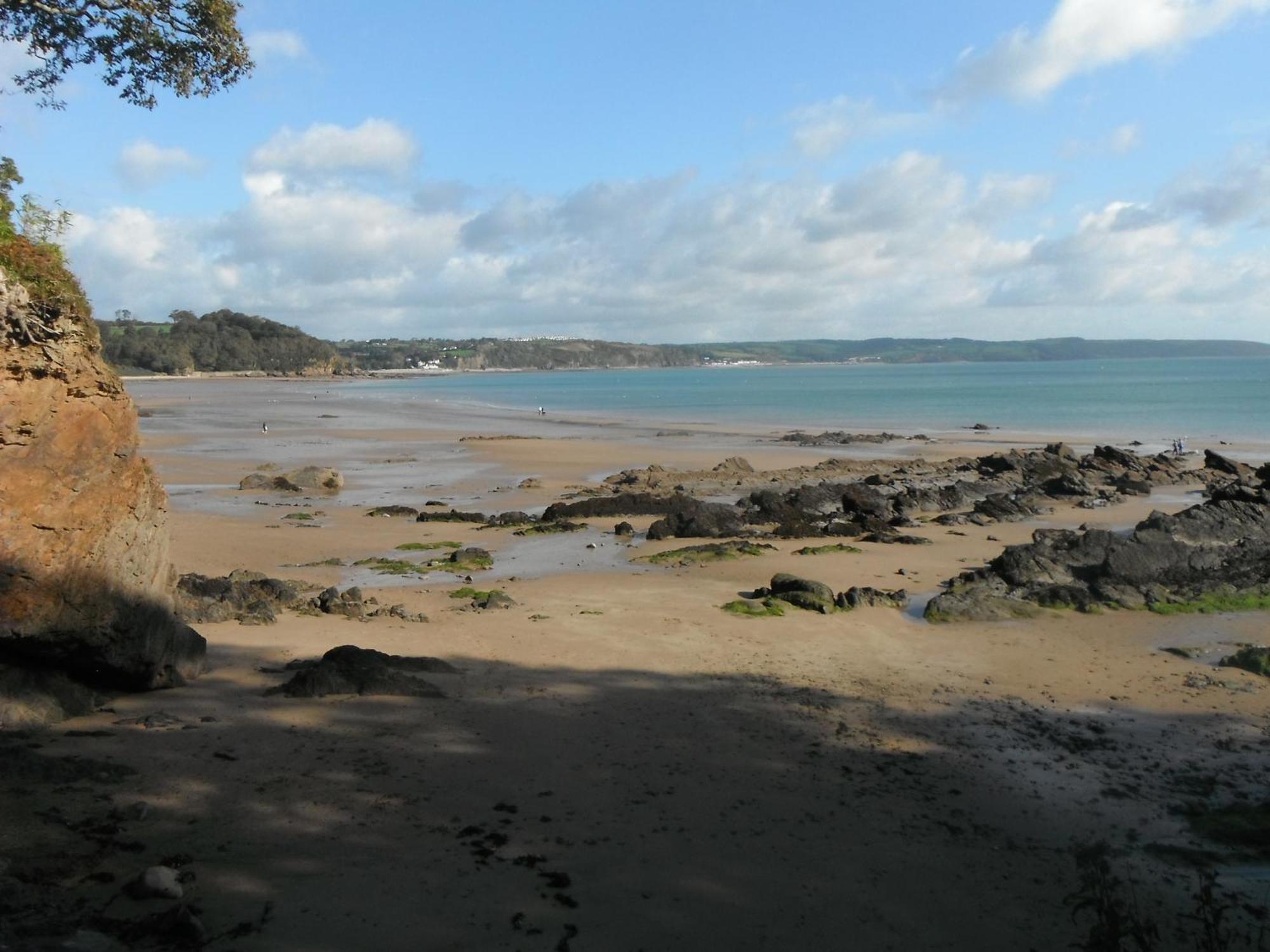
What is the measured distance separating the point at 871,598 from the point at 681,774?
23.1ft

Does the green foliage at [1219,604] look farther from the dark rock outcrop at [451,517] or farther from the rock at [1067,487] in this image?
the dark rock outcrop at [451,517]

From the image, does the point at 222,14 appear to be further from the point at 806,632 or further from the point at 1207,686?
the point at 1207,686

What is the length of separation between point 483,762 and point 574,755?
0.72 metres

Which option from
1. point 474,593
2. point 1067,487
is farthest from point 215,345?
point 474,593

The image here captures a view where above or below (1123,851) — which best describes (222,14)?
above

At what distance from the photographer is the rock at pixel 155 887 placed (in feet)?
15.1

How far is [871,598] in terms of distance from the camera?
13383mm

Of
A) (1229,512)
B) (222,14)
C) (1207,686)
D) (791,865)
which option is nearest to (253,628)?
(222,14)

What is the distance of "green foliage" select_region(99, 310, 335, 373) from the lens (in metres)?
138

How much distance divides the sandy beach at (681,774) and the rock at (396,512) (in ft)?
23.1

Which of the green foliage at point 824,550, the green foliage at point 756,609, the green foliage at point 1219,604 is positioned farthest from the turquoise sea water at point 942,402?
the green foliage at point 756,609

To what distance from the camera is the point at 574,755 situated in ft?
23.8

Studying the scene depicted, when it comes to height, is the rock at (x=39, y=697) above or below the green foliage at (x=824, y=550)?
above

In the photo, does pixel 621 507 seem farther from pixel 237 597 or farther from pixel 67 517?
pixel 67 517
